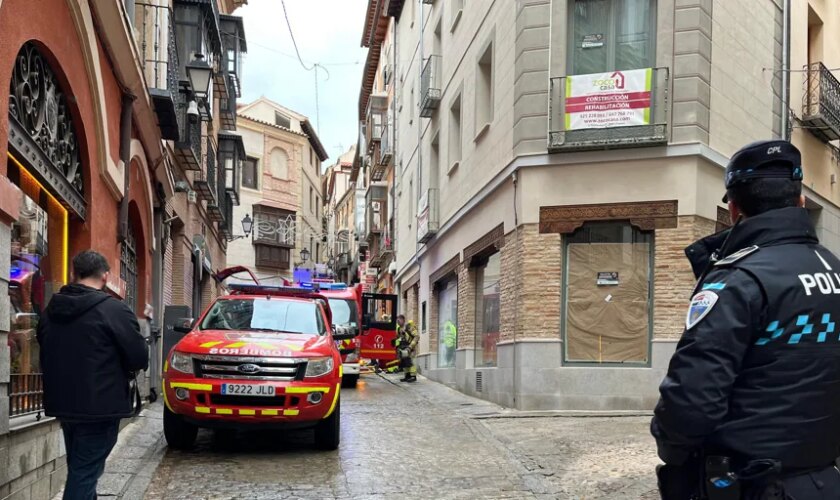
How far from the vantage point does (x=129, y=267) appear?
12289mm

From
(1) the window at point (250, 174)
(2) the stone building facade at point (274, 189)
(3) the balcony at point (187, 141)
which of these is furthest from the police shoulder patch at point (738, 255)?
(1) the window at point (250, 174)

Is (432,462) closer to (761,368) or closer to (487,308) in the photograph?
(761,368)

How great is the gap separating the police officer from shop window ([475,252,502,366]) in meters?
11.6

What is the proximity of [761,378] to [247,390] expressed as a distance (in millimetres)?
6242

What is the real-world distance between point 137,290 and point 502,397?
21.0 feet

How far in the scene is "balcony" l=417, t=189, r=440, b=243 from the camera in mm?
20562

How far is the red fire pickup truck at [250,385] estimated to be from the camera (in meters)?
8.09

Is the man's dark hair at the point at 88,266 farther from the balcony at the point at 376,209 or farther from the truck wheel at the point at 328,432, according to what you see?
the balcony at the point at 376,209

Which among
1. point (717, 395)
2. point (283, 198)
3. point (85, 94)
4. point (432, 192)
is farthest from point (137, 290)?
point (283, 198)

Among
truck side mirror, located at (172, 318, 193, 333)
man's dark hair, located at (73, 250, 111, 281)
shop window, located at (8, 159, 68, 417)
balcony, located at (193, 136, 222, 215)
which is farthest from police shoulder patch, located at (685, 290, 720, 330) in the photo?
balcony, located at (193, 136, 222, 215)

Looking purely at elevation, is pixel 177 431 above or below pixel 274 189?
below

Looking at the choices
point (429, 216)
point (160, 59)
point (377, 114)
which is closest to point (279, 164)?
point (377, 114)

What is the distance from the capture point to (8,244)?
17.8 feet

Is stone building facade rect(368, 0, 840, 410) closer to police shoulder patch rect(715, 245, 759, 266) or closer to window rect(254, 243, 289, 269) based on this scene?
police shoulder patch rect(715, 245, 759, 266)
